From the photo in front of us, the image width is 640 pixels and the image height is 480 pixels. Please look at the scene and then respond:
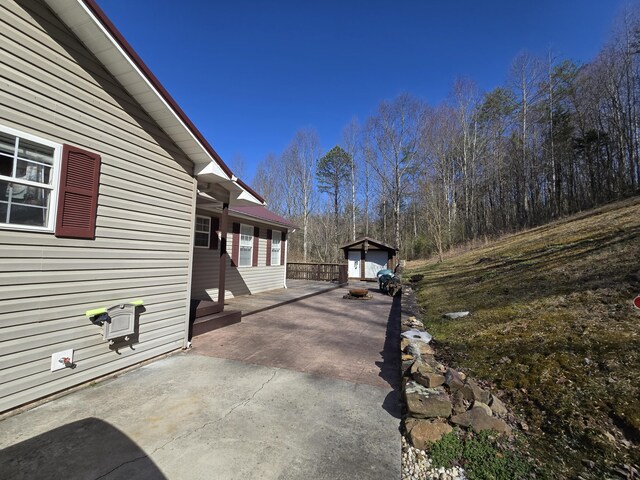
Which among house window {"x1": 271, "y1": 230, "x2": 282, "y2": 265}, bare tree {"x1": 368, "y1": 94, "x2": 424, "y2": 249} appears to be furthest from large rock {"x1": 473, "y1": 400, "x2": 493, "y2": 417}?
bare tree {"x1": 368, "y1": 94, "x2": 424, "y2": 249}

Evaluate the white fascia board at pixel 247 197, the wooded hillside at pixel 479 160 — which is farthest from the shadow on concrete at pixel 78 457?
the wooded hillside at pixel 479 160

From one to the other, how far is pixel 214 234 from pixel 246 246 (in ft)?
6.06

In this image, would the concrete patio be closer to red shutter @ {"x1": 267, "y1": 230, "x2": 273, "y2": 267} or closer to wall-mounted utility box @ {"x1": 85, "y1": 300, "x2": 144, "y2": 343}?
wall-mounted utility box @ {"x1": 85, "y1": 300, "x2": 144, "y2": 343}

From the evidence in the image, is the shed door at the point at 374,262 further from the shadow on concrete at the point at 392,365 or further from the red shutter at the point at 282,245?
the shadow on concrete at the point at 392,365

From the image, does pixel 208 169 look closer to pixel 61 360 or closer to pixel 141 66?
pixel 141 66

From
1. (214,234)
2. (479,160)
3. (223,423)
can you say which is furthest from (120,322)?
(479,160)

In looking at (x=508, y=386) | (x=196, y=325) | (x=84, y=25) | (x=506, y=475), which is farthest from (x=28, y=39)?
(x=508, y=386)

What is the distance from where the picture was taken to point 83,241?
3.24 m

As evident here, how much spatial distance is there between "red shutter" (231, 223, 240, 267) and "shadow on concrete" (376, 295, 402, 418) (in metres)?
4.97

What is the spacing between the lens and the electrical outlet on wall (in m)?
2.96

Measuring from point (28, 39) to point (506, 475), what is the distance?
5.42 meters

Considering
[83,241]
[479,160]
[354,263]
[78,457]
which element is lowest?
[78,457]

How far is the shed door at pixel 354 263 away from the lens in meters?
18.5

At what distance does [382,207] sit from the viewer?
31484 millimetres
